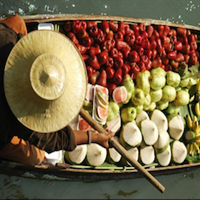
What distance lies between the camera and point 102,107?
10.6ft

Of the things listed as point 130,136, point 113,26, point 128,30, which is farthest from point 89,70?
point 130,136

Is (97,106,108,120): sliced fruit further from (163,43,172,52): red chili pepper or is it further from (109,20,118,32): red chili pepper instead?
(163,43,172,52): red chili pepper

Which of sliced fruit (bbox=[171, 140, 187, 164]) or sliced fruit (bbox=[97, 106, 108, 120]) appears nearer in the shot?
sliced fruit (bbox=[97, 106, 108, 120])

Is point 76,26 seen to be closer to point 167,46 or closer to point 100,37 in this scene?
point 100,37

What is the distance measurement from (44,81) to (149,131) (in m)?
2.00

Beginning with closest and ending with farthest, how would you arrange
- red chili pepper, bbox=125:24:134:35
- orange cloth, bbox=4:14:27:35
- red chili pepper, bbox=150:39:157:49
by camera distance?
orange cloth, bbox=4:14:27:35 < red chili pepper, bbox=125:24:134:35 < red chili pepper, bbox=150:39:157:49

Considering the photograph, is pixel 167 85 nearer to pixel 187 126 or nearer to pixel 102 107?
pixel 187 126

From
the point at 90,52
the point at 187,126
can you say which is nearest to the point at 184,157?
the point at 187,126

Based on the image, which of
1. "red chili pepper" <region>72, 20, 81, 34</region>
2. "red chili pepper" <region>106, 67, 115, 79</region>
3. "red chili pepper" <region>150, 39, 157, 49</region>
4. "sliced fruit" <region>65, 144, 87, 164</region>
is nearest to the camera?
"sliced fruit" <region>65, 144, 87, 164</region>

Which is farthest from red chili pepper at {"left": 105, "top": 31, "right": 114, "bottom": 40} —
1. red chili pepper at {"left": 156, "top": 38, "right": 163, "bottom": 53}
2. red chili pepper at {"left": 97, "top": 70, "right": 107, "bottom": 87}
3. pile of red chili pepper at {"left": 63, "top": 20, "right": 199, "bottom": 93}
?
red chili pepper at {"left": 156, "top": 38, "right": 163, "bottom": 53}

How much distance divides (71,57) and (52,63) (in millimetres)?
205

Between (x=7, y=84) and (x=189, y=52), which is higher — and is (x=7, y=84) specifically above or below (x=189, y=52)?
below

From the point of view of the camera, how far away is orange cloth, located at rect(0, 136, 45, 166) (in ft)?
8.66

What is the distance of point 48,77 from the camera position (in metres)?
1.77
